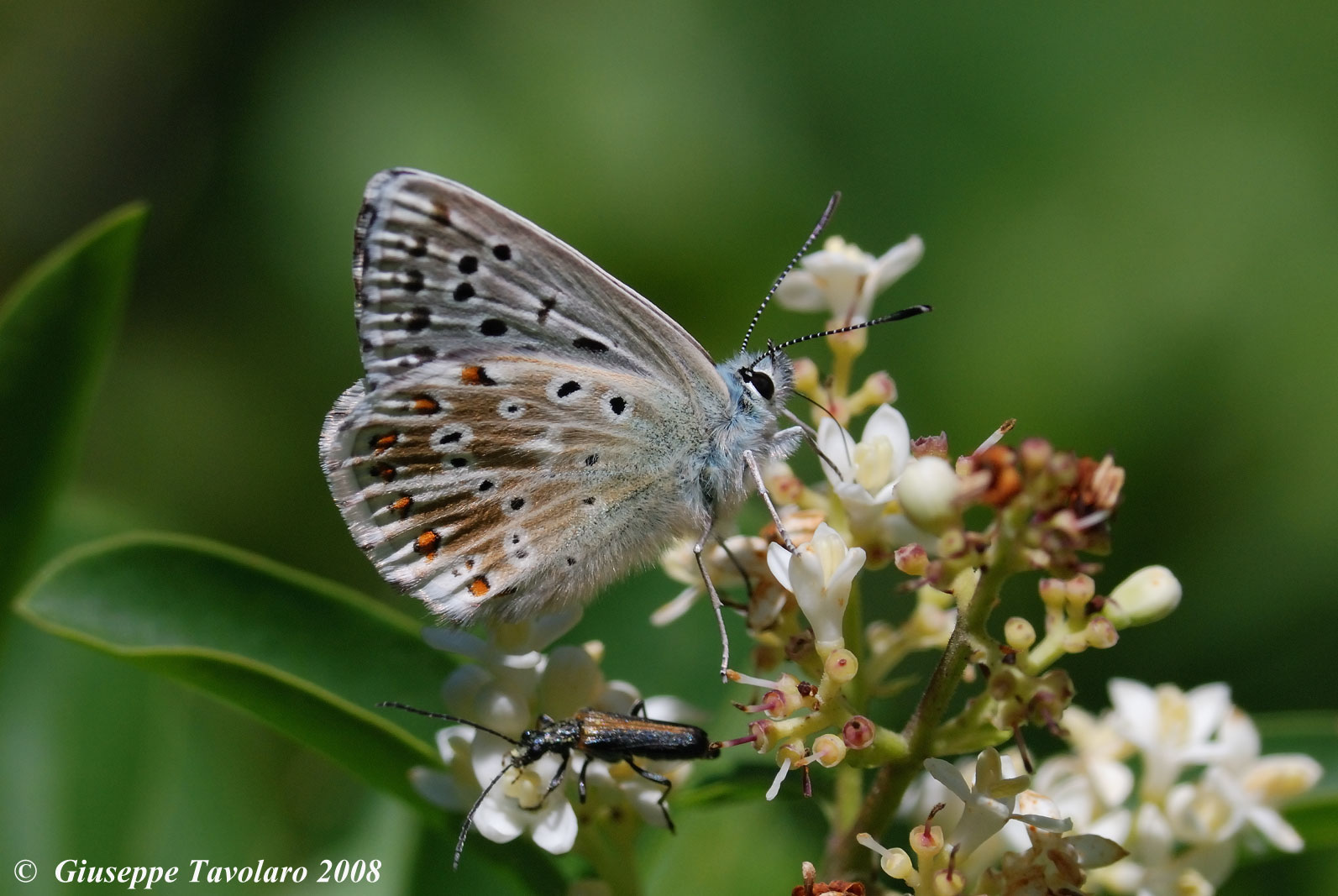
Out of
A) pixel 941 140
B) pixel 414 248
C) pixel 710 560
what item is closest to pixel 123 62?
pixel 941 140

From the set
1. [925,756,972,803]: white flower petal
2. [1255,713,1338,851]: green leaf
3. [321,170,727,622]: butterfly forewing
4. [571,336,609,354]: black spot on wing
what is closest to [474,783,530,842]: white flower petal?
[321,170,727,622]: butterfly forewing

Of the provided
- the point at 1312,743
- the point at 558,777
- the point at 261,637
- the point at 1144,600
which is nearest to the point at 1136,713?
the point at 1312,743

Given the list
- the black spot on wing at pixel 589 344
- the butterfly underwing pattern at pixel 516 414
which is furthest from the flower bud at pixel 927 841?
the black spot on wing at pixel 589 344

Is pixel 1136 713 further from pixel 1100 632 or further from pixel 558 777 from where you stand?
pixel 558 777

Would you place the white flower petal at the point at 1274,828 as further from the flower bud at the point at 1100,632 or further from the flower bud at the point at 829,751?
the flower bud at the point at 829,751

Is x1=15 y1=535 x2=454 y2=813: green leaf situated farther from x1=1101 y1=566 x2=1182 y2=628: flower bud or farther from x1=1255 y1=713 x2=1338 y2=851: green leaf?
x1=1255 y1=713 x2=1338 y2=851: green leaf
